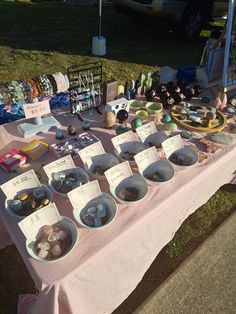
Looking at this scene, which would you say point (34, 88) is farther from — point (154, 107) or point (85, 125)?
point (154, 107)

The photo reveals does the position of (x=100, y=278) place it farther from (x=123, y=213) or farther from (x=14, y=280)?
(x=14, y=280)

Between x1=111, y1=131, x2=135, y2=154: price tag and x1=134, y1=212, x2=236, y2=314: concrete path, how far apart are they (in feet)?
3.15

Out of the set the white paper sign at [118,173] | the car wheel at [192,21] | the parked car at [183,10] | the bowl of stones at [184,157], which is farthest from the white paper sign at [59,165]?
the car wheel at [192,21]

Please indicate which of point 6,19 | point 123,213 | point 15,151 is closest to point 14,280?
point 15,151

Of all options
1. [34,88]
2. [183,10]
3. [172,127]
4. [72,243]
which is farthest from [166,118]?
[183,10]

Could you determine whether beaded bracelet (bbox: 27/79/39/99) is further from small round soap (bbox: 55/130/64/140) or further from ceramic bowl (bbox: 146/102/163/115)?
ceramic bowl (bbox: 146/102/163/115)

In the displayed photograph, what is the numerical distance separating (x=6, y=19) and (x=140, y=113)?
20.3ft

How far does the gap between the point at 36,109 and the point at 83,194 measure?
2.46 ft

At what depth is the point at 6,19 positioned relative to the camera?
7133 millimetres

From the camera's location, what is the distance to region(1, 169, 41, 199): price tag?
154 cm

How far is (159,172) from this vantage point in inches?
70.6

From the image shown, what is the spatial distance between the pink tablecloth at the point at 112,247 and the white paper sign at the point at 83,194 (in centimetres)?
8

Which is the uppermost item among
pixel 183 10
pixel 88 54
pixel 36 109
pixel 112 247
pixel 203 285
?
pixel 183 10

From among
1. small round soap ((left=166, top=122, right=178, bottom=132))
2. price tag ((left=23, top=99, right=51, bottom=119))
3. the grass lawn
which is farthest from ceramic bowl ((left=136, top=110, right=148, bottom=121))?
the grass lawn
